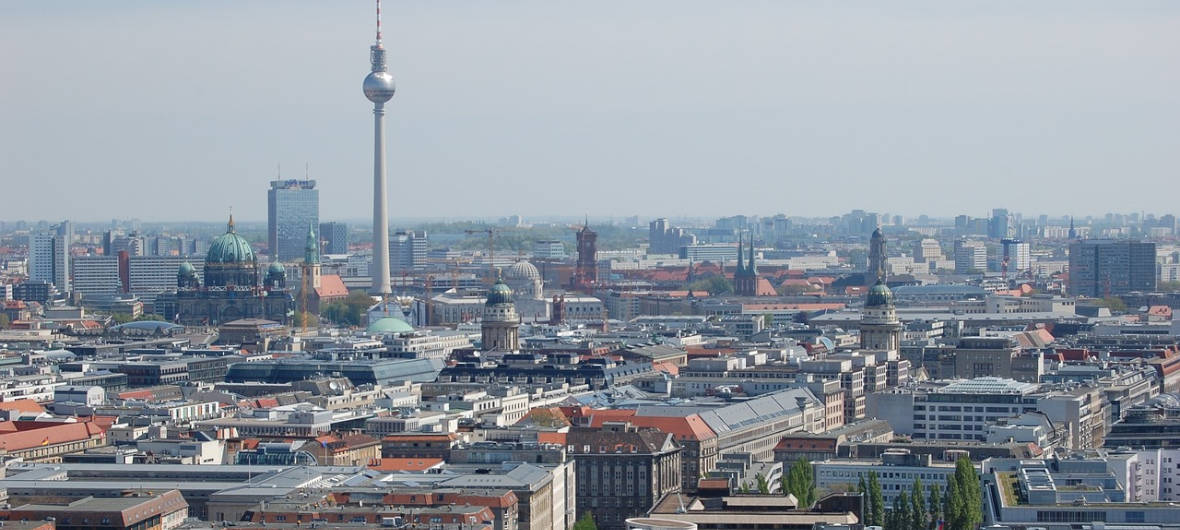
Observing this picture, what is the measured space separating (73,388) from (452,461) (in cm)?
A: 3425

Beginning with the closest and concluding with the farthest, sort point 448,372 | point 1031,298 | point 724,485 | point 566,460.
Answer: point 724,485
point 566,460
point 448,372
point 1031,298

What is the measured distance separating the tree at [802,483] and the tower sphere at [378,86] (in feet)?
389

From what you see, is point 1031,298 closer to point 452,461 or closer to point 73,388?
point 73,388

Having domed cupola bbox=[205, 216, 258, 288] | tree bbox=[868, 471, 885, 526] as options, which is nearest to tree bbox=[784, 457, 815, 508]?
tree bbox=[868, 471, 885, 526]

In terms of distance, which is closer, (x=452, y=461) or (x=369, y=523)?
(x=369, y=523)

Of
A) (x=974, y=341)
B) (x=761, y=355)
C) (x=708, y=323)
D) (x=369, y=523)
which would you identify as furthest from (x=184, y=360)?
(x=369, y=523)

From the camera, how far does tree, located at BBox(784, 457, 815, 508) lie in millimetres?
76188

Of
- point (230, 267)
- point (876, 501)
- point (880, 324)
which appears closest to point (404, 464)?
point (876, 501)

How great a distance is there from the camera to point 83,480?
250 ft

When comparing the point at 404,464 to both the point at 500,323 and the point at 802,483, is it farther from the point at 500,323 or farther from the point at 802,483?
the point at 500,323

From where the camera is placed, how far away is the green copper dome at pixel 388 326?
15975 cm

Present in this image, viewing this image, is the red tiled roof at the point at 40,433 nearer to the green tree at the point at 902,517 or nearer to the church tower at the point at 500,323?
the green tree at the point at 902,517

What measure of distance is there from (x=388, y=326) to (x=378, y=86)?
39.2 m

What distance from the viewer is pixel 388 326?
530 ft
